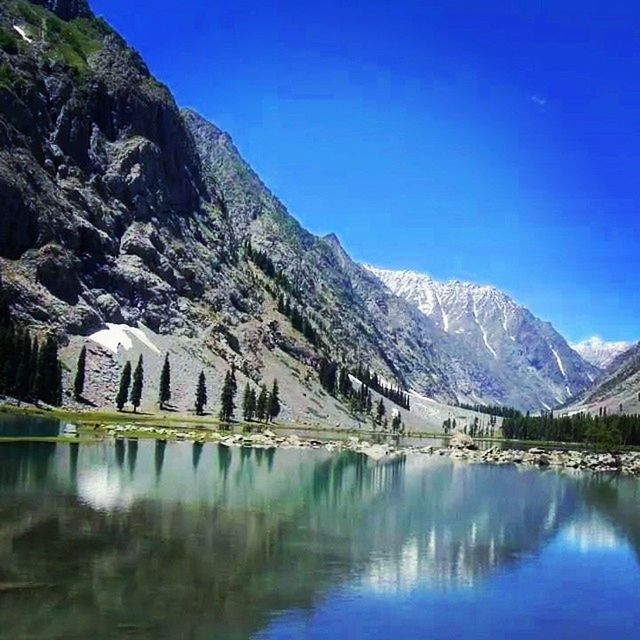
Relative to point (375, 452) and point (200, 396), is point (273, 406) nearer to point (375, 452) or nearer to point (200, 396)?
point (200, 396)

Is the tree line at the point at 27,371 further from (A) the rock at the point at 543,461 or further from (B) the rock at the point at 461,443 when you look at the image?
(B) the rock at the point at 461,443

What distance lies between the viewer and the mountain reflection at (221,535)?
79.8 feet

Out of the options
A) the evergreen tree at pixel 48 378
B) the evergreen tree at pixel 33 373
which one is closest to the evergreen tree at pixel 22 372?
the evergreen tree at pixel 33 373

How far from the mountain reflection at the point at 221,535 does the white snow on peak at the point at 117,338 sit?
110 meters

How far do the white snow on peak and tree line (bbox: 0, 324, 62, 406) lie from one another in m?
51.1

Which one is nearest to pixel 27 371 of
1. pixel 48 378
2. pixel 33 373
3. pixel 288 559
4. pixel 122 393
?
pixel 33 373

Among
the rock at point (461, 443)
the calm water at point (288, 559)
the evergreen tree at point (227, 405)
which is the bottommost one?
the calm water at point (288, 559)

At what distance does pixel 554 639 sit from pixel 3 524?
24778mm

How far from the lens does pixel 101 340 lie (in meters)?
184

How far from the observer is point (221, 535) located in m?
37.4

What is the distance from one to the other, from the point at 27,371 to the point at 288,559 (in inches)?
4048

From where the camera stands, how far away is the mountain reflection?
24.3 m

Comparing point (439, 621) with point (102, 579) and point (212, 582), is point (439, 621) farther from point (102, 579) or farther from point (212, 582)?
point (102, 579)

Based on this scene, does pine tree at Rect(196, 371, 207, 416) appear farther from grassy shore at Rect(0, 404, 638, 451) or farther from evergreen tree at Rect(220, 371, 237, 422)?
evergreen tree at Rect(220, 371, 237, 422)
